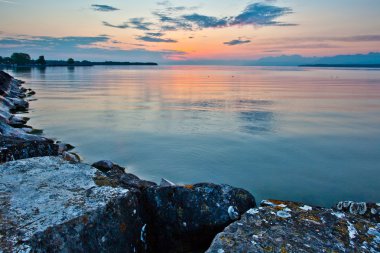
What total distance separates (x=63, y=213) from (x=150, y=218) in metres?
1.40

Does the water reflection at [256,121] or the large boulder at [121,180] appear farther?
the water reflection at [256,121]

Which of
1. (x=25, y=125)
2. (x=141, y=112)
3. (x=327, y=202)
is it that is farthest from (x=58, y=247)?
(x=141, y=112)

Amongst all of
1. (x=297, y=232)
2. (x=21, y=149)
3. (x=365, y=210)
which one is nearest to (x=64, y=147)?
(x=21, y=149)

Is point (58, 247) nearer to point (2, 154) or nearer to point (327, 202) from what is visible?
point (2, 154)

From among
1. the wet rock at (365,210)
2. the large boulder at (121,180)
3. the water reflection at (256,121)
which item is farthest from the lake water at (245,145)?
the wet rock at (365,210)

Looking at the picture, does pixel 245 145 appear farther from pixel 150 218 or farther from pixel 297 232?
pixel 297 232

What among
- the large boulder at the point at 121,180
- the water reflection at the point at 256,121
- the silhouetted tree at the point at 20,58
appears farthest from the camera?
the silhouetted tree at the point at 20,58

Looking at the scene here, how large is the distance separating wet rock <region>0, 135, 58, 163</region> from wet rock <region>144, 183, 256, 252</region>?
2.59 m

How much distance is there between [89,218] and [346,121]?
57.6ft

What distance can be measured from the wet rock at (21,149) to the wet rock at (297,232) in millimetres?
4015

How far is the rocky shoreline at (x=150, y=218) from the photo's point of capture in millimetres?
2824

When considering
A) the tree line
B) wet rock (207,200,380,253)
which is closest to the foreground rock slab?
wet rock (207,200,380,253)

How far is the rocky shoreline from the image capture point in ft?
9.27

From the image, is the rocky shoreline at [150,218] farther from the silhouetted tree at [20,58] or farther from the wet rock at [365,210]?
the silhouetted tree at [20,58]
